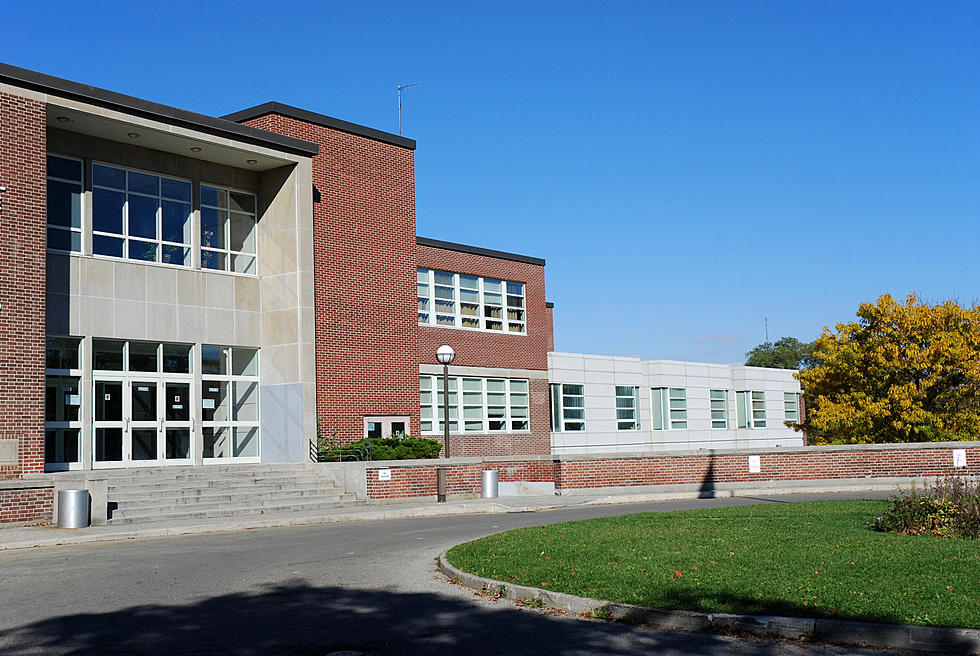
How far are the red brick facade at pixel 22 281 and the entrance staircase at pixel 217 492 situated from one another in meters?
2.16

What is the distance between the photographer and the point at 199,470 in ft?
82.0

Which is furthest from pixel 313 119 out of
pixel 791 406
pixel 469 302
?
pixel 791 406

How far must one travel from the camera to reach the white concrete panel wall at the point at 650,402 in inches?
1705

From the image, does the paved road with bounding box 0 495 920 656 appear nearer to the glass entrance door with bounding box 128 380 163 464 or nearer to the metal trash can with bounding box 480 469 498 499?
the glass entrance door with bounding box 128 380 163 464

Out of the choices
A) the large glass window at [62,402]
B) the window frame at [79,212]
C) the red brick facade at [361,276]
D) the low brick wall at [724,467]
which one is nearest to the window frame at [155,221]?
the window frame at [79,212]

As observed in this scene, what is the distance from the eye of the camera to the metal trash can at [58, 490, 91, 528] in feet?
63.6

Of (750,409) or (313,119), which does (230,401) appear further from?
(750,409)

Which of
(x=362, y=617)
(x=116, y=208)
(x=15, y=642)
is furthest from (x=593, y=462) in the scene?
(x=15, y=642)

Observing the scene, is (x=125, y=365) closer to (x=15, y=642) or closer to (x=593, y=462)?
(x=593, y=462)

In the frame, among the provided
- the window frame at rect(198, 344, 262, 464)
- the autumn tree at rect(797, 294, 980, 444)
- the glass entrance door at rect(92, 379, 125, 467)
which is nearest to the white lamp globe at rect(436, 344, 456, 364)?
the window frame at rect(198, 344, 262, 464)

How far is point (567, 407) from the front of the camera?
42.8 m

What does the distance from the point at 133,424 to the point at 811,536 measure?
18.0m

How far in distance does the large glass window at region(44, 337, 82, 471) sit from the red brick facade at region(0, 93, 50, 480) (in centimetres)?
195

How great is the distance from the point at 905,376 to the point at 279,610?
2710 cm
